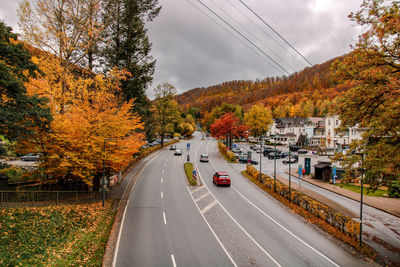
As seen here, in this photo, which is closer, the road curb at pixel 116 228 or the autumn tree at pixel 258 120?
the road curb at pixel 116 228

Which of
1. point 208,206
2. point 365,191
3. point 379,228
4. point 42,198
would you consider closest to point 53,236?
point 42,198

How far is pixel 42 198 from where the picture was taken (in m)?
16.9

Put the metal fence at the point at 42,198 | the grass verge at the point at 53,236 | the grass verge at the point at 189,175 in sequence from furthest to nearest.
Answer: the grass verge at the point at 189,175 → the metal fence at the point at 42,198 → the grass verge at the point at 53,236

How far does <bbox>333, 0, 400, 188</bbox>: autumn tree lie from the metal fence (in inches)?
768

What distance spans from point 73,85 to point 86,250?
12.1 metres

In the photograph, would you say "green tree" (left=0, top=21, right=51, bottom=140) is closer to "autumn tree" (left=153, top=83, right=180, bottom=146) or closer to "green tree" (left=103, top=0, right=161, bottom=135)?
"green tree" (left=103, top=0, right=161, bottom=135)

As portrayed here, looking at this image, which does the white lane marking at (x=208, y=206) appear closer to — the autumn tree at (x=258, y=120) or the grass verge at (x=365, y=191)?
the grass verge at (x=365, y=191)

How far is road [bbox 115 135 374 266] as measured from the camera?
11.2 meters

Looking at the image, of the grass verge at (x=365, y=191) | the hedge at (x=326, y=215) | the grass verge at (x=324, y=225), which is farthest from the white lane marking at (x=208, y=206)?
the grass verge at (x=365, y=191)

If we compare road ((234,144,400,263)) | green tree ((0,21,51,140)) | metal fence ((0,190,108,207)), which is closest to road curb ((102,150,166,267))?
metal fence ((0,190,108,207))

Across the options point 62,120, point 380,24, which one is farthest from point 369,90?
point 62,120

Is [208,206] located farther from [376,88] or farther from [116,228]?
[376,88]

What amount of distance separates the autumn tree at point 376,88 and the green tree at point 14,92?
16414 mm

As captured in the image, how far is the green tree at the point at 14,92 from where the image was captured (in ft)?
35.9
